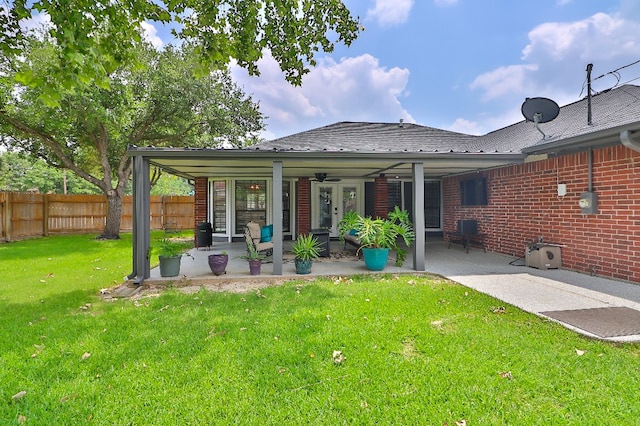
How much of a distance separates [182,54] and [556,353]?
602 inches

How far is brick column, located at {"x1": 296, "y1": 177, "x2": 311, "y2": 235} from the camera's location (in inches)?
450

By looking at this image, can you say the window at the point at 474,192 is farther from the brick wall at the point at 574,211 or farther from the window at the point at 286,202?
the window at the point at 286,202

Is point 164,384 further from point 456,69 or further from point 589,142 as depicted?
point 456,69

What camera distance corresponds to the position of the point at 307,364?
2.85 m

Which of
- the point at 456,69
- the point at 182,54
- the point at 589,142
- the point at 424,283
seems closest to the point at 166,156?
the point at 424,283

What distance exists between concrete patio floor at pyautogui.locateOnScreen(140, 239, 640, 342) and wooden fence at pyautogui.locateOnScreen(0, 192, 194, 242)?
360 inches

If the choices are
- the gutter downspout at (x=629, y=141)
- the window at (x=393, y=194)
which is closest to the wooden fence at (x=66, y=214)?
the window at (x=393, y=194)

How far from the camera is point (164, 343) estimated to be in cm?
329

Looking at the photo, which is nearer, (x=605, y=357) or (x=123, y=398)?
(x=123, y=398)

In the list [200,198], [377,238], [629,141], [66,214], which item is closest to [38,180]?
[66,214]

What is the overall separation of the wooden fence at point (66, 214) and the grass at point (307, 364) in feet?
35.7

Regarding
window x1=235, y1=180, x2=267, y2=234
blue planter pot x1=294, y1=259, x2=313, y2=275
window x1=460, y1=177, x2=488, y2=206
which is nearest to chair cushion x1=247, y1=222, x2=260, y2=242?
blue planter pot x1=294, y1=259, x2=313, y2=275

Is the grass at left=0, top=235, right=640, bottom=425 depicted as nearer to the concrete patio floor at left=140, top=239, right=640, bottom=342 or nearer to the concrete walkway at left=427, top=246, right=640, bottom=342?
the concrete walkway at left=427, top=246, right=640, bottom=342

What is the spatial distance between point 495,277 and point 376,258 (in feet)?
7.22
